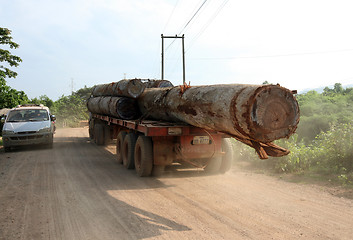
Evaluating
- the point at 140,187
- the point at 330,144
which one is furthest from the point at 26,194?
the point at 330,144

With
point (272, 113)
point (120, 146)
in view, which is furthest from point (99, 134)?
point (272, 113)

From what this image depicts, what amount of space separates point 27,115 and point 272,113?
11433mm

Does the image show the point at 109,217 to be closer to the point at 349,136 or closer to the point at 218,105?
the point at 218,105

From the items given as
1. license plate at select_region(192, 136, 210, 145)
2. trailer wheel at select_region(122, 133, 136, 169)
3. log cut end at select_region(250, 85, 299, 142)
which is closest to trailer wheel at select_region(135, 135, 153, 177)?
trailer wheel at select_region(122, 133, 136, 169)

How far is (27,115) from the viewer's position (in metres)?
12.6

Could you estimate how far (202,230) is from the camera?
13.6ft

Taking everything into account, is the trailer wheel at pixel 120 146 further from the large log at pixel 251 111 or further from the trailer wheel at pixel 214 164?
the large log at pixel 251 111

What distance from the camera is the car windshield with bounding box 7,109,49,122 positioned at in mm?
12266

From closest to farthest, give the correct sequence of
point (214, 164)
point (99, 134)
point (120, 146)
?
point (214, 164)
point (120, 146)
point (99, 134)

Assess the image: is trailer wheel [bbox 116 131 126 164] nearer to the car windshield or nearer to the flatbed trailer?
the flatbed trailer

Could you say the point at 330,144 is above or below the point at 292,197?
above

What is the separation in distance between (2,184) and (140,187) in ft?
10.8

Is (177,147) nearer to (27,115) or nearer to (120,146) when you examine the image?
(120,146)

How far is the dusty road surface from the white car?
391cm
